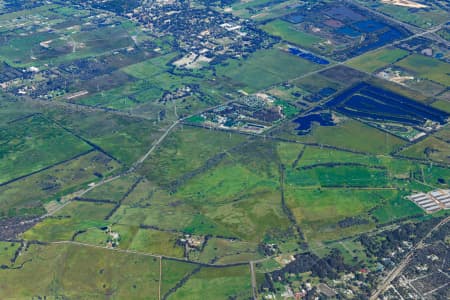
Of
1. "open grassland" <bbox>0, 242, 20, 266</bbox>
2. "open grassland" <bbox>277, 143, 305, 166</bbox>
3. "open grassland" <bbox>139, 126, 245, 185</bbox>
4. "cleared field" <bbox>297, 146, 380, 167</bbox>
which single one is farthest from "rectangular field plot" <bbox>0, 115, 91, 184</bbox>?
"cleared field" <bbox>297, 146, 380, 167</bbox>

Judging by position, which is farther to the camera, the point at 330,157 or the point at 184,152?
the point at 184,152

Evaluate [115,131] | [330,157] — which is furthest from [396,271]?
[115,131]

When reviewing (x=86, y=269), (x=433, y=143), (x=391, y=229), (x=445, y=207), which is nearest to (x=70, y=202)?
(x=86, y=269)

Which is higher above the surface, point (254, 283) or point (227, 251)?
point (254, 283)

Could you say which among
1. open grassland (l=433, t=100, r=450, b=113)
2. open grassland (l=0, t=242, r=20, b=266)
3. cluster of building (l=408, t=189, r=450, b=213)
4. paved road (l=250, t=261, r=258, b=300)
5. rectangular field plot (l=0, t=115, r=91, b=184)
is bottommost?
rectangular field plot (l=0, t=115, r=91, b=184)

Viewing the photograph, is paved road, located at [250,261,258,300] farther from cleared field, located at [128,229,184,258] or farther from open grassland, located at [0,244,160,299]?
open grassland, located at [0,244,160,299]

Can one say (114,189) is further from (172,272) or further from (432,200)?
(432,200)

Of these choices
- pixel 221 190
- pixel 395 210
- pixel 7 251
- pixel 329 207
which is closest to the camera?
pixel 7 251
